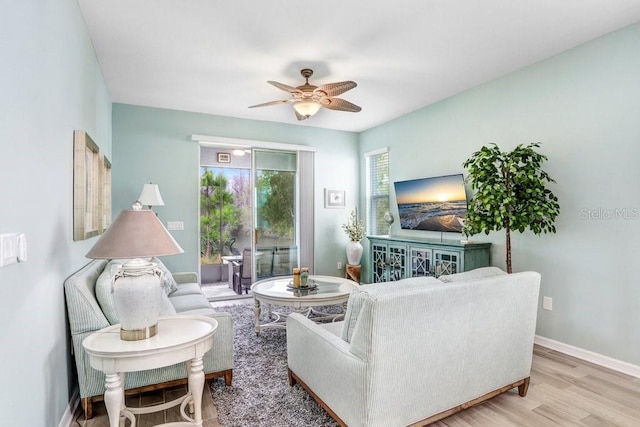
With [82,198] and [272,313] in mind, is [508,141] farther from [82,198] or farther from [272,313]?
[82,198]

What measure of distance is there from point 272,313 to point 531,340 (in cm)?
266

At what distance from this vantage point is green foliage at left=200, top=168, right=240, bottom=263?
6660mm

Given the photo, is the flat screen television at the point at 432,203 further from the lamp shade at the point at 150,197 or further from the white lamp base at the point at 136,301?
the white lamp base at the point at 136,301

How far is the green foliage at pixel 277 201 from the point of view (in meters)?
5.45

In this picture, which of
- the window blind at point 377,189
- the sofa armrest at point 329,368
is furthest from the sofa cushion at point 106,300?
the window blind at point 377,189

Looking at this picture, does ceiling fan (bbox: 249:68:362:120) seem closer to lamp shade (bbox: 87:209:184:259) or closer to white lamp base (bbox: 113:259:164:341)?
lamp shade (bbox: 87:209:184:259)

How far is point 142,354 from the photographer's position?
1.60m

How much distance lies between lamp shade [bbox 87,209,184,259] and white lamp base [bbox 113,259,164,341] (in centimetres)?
9

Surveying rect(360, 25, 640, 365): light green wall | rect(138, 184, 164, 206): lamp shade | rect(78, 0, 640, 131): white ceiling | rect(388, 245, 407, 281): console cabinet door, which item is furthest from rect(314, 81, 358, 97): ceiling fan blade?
rect(138, 184, 164, 206): lamp shade

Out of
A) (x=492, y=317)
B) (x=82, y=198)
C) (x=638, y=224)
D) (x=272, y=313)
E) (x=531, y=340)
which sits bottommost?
(x=272, y=313)

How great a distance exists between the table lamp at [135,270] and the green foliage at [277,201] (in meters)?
3.56

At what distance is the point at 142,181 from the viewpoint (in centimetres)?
466

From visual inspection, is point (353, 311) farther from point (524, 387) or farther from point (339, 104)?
point (339, 104)

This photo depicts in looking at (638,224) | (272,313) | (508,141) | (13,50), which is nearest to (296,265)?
(272,313)
